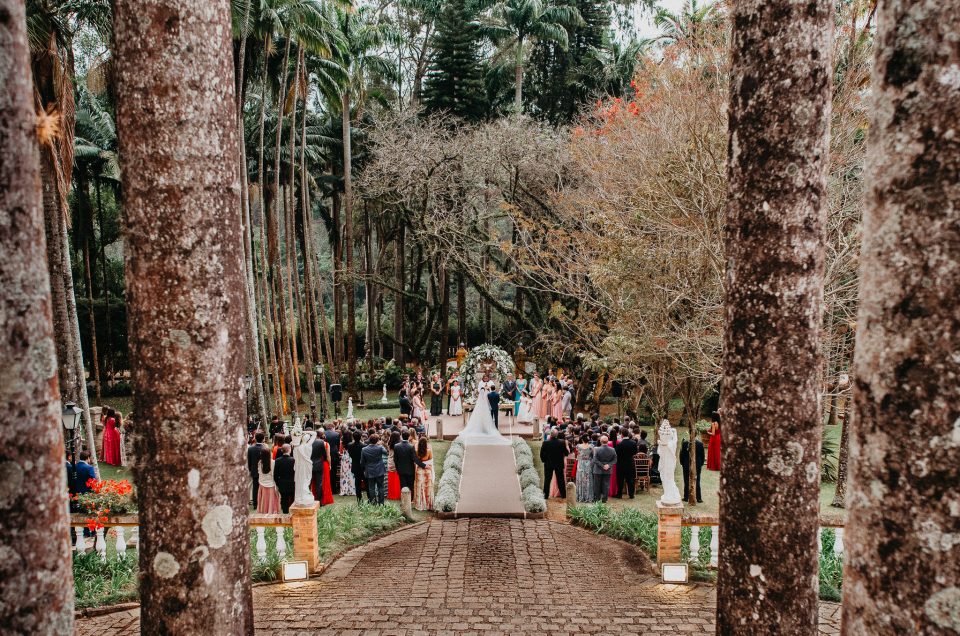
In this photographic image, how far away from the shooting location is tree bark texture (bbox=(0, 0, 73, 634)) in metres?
1.66

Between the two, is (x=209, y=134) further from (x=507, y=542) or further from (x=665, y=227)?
(x=665, y=227)

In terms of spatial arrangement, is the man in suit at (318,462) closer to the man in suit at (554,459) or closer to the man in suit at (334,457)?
the man in suit at (334,457)

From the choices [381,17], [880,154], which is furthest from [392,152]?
[880,154]

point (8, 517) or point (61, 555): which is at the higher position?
point (8, 517)

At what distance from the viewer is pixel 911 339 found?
1337mm

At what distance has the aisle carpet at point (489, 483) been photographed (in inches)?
467

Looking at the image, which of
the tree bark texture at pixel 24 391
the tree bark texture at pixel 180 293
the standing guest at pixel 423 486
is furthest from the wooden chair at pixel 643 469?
the tree bark texture at pixel 24 391

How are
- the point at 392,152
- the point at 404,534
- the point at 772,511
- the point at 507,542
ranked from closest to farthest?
the point at 772,511, the point at 507,542, the point at 404,534, the point at 392,152

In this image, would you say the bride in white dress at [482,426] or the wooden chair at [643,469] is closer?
the wooden chair at [643,469]

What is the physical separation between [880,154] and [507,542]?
369 inches

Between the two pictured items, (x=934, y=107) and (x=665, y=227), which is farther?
(x=665, y=227)

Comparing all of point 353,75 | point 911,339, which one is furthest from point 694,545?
point 353,75

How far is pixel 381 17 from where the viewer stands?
33.2m

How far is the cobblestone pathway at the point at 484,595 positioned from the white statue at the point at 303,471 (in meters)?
1.07
